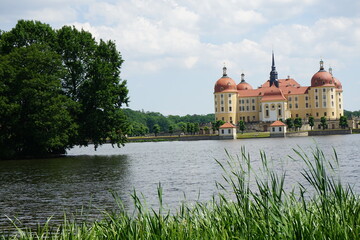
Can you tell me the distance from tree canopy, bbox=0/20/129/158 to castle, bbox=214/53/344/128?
90481 millimetres

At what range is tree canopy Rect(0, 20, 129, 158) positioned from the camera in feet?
143

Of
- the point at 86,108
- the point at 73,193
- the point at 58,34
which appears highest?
the point at 58,34

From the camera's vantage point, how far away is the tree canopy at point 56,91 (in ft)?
143

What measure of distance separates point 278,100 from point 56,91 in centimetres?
9743

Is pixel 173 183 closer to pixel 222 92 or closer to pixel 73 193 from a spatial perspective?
pixel 73 193

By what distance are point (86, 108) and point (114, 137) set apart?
409 cm

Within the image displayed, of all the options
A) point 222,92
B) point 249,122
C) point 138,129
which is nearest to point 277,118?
point 249,122

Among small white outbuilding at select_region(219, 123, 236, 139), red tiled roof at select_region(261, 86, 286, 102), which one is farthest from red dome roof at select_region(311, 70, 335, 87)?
small white outbuilding at select_region(219, 123, 236, 139)

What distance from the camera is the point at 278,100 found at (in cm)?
13600

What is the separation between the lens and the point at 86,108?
4997 centimetres

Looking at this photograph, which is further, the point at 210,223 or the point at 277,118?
the point at 277,118

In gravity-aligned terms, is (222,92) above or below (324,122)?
above

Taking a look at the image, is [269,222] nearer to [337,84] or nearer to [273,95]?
[273,95]

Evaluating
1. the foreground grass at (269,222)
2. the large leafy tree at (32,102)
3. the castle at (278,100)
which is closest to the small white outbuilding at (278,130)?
the castle at (278,100)
